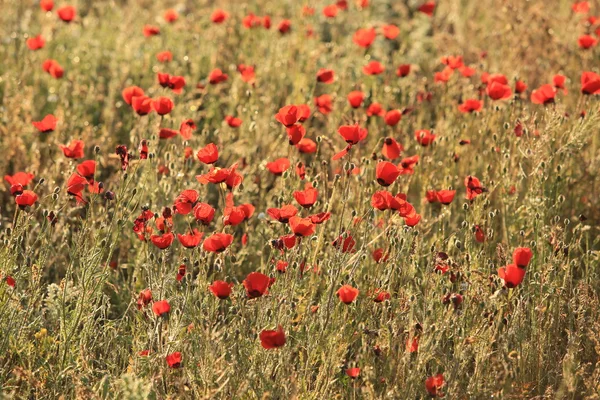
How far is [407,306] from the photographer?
274cm

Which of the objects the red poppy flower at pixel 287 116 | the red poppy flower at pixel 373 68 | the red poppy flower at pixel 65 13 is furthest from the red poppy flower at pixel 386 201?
the red poppy flower at pixel 65 13

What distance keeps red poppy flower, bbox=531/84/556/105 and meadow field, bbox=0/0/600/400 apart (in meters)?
0.01

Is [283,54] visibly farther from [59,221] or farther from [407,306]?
[407,306]

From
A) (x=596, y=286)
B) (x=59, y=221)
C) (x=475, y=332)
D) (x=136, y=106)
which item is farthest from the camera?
(x=59, y=221)

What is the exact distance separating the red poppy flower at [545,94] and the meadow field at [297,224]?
0.5 inches

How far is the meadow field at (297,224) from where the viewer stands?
2580 mm

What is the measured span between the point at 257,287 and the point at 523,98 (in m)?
2.89

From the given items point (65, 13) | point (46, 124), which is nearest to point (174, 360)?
point (46, 124)

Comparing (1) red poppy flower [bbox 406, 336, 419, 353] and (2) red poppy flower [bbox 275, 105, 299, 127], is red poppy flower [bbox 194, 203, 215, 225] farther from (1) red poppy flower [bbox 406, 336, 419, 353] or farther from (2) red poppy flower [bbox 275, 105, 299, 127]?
(1) red poppy flower [bbox 406, 336, 419, 353]

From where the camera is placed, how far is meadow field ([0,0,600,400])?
2.58m

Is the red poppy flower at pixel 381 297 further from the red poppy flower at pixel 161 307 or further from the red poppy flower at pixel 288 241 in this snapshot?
the red poppy flower at pixel 161 307

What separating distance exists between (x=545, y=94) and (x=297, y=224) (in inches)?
60.1

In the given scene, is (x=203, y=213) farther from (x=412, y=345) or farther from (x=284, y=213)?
(x=412, y=345)

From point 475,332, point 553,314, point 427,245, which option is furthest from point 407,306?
point 427,245
